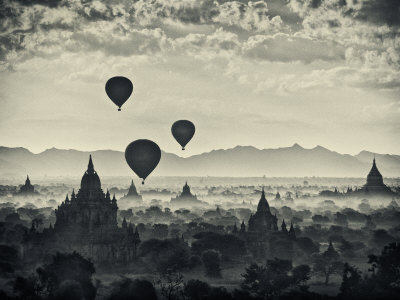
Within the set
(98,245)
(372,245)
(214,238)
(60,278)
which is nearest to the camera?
(60,278)

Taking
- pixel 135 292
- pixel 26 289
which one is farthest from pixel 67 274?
pixel 135 292

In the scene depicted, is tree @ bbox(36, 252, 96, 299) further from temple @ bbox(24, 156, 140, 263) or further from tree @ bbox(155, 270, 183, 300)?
temple @ bbox(24, 156, 140, 263)

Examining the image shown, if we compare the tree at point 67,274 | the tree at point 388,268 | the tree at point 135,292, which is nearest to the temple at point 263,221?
the tree at point 388,268

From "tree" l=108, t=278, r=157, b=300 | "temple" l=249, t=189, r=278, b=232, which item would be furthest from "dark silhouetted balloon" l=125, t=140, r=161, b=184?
"tree" l=108, t=278, r=157, b=300

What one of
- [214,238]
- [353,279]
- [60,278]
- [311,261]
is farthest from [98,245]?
[353,279]

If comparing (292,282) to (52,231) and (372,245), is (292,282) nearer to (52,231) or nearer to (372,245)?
(52,231)

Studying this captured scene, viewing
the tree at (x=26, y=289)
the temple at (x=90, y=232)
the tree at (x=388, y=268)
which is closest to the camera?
the tree at (x=26, y=289)

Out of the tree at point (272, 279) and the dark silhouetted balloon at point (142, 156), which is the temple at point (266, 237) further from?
the dark silhouetted balloon at point (142, 156)
